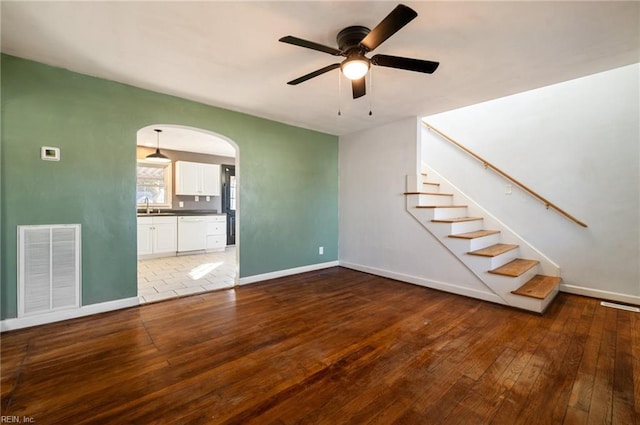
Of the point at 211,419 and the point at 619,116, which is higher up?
the point at 619,116

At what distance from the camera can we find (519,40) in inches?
81.4

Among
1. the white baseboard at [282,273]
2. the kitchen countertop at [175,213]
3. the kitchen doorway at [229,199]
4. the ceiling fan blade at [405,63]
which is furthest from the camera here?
the kitchen doorway at [229,199]

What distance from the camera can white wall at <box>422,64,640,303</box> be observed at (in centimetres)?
300

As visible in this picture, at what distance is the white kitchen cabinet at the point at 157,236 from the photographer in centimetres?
538

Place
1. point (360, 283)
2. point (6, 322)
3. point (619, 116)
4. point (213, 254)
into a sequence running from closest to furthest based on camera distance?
point (6, 322) → point (619, 116) → point (360, 283) → point (213, 254)

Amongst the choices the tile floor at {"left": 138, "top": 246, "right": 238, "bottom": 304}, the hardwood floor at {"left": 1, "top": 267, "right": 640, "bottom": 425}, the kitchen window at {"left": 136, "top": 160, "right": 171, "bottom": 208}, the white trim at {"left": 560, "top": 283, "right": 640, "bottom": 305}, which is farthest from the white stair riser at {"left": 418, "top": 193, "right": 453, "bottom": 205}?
the kitchen window at {"left": 136, "top": 160, "right": 171, "bottom": 208}

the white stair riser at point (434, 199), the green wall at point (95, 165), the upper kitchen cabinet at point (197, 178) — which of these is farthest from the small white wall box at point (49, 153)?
the white stair riser at point (434, 199)

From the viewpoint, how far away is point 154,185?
634 cm

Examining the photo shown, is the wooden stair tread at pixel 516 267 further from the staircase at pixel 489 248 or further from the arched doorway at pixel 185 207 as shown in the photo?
the arched doorway at pixel 185 207

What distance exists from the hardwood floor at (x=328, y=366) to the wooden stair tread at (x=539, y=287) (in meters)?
0.21

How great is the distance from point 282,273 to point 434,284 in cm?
225

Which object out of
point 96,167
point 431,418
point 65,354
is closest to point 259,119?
point 96,167

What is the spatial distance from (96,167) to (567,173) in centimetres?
551

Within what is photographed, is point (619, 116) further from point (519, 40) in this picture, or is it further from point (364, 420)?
point (364, 420)
